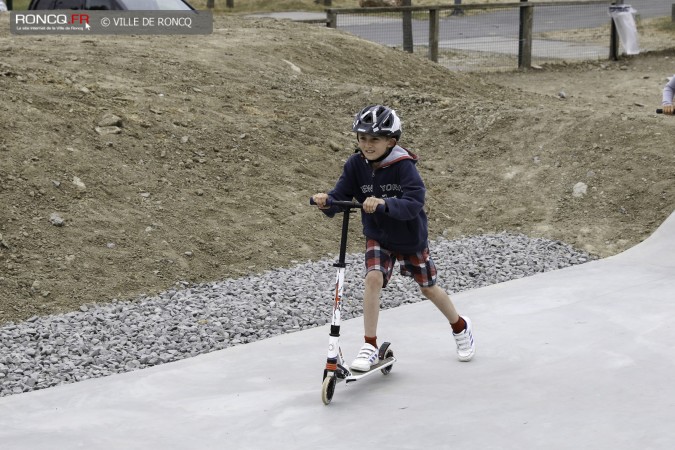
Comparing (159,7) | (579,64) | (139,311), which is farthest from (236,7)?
(139,311)

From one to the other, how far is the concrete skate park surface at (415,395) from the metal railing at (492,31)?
11.6m

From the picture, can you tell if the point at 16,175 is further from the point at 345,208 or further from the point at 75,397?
the point at 345,208

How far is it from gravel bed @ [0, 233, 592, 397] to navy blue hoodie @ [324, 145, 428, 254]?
4.59 feet

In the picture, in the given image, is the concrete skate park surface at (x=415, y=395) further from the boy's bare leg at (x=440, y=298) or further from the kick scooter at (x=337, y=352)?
the boy's bare leg at (x=440, y=298)

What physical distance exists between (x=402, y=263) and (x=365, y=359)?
1.88ft

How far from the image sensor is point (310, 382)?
555 cm

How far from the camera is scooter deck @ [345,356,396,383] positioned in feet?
17.3

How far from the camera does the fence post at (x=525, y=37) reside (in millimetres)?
A: 18953

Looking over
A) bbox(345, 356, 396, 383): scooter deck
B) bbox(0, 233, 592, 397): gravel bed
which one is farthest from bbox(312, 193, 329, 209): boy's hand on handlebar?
bbox(0, 233, 592, 397): gravel bed

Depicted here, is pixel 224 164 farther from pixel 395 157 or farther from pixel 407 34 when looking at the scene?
pixel 407 34

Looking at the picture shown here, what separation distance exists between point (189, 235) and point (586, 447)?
14.1 ft

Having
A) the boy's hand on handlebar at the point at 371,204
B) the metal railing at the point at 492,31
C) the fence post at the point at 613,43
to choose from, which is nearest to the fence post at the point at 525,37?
the metal railing at the point at 492,31

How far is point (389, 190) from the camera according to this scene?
5387 millimetres

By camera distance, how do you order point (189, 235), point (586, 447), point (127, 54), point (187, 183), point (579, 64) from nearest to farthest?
point (586, 447), point (189, 235), point (187, 183), point (127, 54), point (579, 64)
